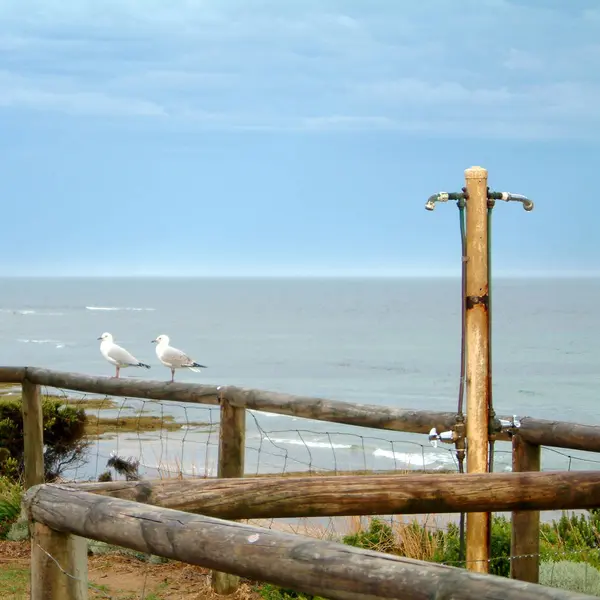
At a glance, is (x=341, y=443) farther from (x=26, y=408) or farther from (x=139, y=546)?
(x=139, y=546)

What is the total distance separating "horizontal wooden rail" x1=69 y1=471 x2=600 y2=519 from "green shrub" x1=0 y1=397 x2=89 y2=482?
8097 millimetres

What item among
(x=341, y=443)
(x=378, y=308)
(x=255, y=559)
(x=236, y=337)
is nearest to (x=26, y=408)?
(x=255, y=559)

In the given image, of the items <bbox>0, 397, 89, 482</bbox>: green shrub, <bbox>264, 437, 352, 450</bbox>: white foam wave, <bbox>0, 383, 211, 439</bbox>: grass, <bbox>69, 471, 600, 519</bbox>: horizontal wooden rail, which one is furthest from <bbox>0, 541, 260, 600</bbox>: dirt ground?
<bbox>264, 437, 352, 450</bbox>: white foam wave

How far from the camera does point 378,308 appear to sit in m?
136

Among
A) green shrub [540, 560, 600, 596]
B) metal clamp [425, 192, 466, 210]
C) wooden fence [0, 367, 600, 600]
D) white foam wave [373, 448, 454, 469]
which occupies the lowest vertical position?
white foam wave [373, 448, 454, 469]

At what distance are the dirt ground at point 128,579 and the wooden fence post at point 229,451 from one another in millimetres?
65

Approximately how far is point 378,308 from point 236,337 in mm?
55997

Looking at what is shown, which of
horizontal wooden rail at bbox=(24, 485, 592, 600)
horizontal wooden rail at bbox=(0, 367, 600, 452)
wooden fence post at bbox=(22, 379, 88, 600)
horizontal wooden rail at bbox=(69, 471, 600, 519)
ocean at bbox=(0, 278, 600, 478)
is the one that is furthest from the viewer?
ocean at bbox=(0, 278, 600, 478)

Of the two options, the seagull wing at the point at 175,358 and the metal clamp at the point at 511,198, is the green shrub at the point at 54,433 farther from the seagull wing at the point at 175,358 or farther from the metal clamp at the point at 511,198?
the metal clamp at the point at 511,198

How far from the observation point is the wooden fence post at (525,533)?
4.70 m

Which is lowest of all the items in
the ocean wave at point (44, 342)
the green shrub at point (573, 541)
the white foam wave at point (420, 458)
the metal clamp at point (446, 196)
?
the white foam wave at point (420, 458)

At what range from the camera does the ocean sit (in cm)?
2131

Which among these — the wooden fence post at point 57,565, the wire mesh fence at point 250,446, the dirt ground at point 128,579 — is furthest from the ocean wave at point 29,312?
the wooden fence post at point 57,565

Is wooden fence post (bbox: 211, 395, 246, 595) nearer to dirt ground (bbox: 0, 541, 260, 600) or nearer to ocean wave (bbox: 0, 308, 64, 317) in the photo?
dirt ground (bbox: 0, 541, 260, 600)
